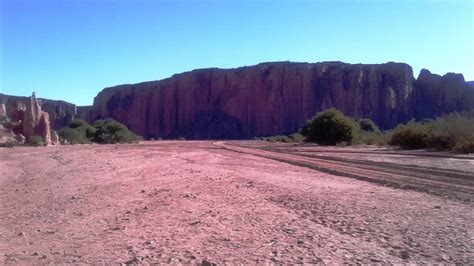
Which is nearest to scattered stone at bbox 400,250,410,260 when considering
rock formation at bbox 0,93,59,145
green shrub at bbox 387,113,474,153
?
green shrub at bbox 387,113,474,153

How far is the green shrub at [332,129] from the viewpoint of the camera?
60562 millimetres

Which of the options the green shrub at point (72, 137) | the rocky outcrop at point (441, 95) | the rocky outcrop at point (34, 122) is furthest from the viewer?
the rocky outcrop at point (441, 95)

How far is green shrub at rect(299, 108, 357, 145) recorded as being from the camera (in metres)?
60.6

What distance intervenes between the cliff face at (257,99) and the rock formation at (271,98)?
217mm

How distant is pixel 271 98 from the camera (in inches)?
4574

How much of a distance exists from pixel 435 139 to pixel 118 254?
123 feet

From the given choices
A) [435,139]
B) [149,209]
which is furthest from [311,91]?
[149,209]

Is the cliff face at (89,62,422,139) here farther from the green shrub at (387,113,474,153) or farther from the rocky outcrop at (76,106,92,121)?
the green shrub at (387,113,474,153)

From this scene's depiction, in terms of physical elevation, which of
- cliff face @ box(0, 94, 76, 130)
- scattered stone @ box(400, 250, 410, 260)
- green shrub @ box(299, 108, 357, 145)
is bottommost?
scattered stone @ box(400, 250, 410, 260)

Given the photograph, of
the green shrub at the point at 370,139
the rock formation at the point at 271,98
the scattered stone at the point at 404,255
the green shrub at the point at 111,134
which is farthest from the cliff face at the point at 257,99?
the scattered stone at the point at 404,255

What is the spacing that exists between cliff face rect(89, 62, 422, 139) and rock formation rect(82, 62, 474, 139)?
0.22 m

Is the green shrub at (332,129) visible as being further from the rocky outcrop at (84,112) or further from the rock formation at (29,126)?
the rocky outcrop at (84,112)

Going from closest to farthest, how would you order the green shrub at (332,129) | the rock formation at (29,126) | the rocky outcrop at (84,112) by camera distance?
1. the rock formation at (29,126)
2. the green shrub at (332,129)
3. the rocky outcrop at (84,112)

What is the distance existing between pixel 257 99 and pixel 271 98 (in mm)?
4130
